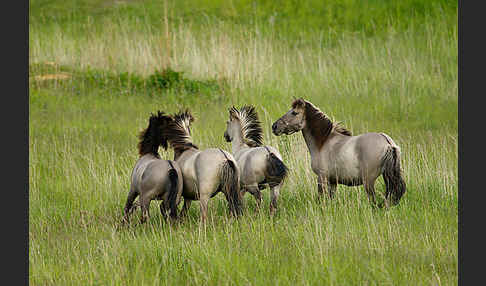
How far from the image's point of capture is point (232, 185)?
7.72 meters

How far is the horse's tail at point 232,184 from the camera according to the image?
7.61 m

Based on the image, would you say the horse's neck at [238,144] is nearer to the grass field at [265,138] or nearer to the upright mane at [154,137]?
the grass field at [265,138]

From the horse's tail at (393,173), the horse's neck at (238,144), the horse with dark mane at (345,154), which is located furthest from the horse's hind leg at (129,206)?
the horse's tail at (393,173)

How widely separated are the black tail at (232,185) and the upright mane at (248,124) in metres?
1.07

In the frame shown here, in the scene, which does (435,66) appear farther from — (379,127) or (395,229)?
(395,229)

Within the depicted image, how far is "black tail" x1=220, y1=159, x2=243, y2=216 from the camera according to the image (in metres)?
7.61

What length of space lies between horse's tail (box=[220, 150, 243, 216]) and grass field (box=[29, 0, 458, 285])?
182 mm

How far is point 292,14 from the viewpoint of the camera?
26.4m

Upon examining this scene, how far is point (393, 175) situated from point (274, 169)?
4.63ft

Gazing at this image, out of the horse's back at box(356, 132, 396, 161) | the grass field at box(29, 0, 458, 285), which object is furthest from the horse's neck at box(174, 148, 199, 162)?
the horse's back at box(356, 132, 396, 161)

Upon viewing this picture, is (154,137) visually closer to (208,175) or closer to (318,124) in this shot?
(208,175)

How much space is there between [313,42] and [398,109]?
8084 mm

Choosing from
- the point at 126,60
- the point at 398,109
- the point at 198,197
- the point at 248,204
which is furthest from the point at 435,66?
the point at 198,197

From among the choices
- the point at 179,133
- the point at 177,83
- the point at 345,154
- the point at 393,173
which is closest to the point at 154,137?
the point at 179,133
